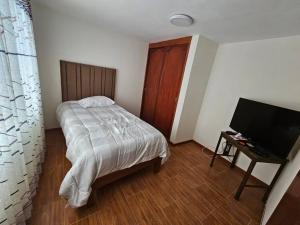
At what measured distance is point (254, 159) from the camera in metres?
1.71

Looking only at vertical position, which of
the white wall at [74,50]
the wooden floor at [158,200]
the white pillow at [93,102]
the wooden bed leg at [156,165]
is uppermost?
the white wall at [74,50]

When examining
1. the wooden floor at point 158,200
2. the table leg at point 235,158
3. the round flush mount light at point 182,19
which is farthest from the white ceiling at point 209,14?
the wooden floor at point 158,200

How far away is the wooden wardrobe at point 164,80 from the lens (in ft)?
9.44

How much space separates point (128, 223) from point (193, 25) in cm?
273

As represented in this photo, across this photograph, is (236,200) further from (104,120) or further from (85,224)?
(104,120)

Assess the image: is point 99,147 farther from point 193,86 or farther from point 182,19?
point 193,86

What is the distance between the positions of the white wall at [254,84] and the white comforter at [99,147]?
146 cm

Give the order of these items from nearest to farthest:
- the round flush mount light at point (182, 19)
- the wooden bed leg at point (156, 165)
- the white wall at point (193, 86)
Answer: the round flush mount light at point (182, 19)
the wooden bed leg at point (156, 165)
the white wall at point (193, 86)

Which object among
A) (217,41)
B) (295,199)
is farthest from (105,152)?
(217,41)

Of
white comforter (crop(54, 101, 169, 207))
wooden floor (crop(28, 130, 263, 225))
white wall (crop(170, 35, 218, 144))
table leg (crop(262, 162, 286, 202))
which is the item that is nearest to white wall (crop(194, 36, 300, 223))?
table leg (crop(262, 162, 286, 202))

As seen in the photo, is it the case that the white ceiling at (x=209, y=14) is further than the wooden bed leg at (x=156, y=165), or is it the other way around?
the wooden bed leg at (x=156, y=165)

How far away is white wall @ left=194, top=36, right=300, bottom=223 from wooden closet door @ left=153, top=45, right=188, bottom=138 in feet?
2.29

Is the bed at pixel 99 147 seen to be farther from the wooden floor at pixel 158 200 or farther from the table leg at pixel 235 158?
the table leg at pixel 235 158

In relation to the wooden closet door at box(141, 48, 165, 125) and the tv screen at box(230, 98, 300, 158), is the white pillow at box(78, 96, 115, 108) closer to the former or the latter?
the wooden closet door at box(141, 48, 165, 125)
